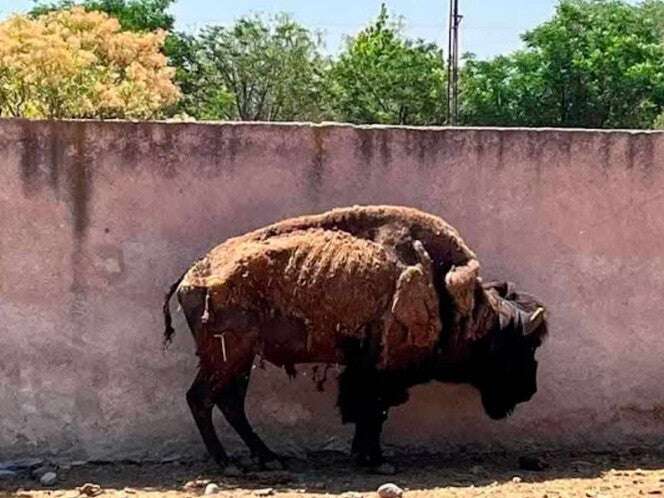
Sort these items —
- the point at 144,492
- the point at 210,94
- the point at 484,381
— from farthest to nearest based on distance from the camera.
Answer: the point at 210,94, the point at 484,381, the point at 144,492

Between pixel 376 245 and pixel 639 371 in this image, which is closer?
pixel 376 245

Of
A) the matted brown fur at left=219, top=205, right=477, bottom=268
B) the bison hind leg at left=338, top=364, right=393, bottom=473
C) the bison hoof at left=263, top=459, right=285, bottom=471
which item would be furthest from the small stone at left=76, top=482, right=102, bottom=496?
the matted brown fur at left=219, top=205, right=477, bottom=268

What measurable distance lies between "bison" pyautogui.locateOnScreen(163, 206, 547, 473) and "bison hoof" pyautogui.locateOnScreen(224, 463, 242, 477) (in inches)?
1.2

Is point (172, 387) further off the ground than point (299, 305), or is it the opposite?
point (299, 305)

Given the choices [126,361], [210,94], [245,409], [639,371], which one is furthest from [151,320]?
[210,94]

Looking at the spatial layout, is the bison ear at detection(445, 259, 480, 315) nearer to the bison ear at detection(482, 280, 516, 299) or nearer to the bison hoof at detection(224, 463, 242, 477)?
the bison ear at detection(482, 280, 516, 299)

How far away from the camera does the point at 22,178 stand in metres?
7.59

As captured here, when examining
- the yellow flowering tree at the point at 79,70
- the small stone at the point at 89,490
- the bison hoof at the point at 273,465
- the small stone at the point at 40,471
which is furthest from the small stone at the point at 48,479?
the yellow flowering tree at the point at 79,70

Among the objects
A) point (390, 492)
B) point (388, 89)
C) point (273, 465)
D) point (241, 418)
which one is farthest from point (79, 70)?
point (390, 492)

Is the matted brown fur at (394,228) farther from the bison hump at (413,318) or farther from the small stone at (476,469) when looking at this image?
the small stone at (476,469)

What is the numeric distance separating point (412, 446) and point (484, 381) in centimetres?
70

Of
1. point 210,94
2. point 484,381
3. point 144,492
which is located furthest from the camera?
point 210,94

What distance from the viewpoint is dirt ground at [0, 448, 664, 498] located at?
6741mm

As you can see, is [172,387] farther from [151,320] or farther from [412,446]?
[412,446]
